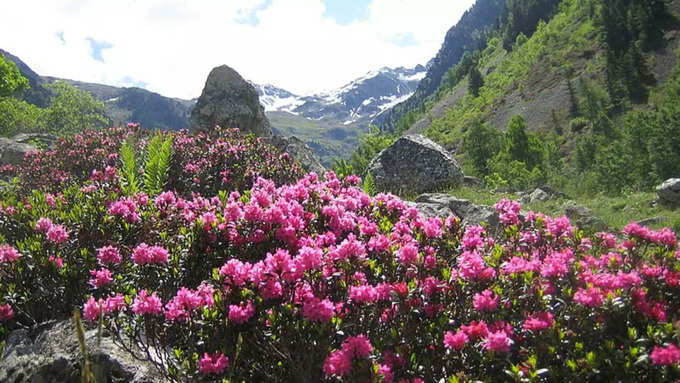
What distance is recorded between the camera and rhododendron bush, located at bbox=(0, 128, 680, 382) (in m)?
2.49

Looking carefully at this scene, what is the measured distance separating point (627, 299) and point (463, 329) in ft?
3.74

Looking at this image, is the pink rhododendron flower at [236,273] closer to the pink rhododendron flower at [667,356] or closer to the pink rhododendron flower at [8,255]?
the pink rhododendron flower at [8,255]

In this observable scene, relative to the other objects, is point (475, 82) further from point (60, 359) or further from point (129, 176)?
point (60, 359)

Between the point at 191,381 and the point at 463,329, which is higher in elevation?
the point at 463,329

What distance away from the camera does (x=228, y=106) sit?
18.0m

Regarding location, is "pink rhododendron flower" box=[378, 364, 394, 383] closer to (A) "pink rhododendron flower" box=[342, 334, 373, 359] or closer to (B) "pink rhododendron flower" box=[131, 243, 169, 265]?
(A) "pink rhododendron flower" box=[342, 334, 373, 359]

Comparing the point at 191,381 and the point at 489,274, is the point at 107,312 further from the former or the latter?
the point at 489,274

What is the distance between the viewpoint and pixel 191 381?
2719 millimetres

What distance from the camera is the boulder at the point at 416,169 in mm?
13906

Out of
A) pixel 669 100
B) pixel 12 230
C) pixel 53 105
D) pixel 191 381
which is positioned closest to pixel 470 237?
pixel 191 381

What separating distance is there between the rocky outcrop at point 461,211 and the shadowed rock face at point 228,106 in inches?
451

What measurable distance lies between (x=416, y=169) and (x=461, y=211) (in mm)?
5775

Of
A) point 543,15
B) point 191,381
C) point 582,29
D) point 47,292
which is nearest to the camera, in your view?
point 191,381

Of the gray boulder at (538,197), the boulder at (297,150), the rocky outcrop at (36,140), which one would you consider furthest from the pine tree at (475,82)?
the rocky outcrop at (36,140)
